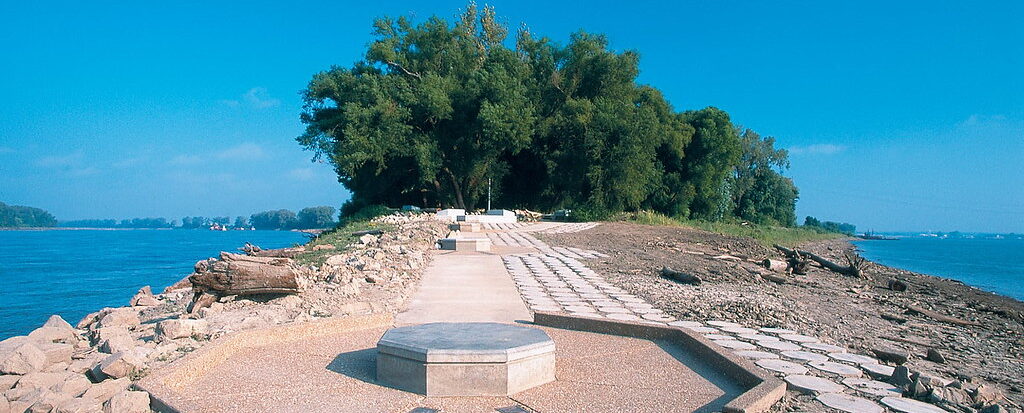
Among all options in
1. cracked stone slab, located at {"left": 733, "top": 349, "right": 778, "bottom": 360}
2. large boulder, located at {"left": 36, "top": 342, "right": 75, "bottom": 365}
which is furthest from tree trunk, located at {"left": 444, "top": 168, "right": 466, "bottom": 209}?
cracked stone slab, located at {"left": 733, "top": 349, "right": 778, "bottom": 360}

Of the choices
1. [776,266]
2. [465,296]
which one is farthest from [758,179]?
[465,296]

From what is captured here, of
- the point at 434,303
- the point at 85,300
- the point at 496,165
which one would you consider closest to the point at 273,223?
the point at 496,165

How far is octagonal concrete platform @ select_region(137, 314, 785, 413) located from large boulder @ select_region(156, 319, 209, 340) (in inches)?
25.9

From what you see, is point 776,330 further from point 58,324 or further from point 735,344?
point 58,324

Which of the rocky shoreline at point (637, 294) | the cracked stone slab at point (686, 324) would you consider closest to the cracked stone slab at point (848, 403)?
the rocky shoreline at point (637, 294)

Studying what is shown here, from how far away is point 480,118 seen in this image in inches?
1048

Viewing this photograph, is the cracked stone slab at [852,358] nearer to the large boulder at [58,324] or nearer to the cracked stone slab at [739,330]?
the cracked stone slab at [739,330]

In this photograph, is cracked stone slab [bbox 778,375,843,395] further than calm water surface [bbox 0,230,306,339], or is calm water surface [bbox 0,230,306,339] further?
calm water surface [bbox 0,230,306,339]

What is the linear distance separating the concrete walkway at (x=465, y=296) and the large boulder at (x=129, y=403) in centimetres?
248

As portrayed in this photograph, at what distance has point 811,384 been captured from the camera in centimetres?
386

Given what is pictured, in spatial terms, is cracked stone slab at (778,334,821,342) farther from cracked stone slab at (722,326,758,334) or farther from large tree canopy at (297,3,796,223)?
large tree canopy at (297,3,796,223)

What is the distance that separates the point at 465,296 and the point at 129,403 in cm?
416

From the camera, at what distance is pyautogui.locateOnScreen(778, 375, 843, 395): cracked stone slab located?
3730 millimetres

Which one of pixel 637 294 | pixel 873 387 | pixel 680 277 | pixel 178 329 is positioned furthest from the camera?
pixel 680 277
